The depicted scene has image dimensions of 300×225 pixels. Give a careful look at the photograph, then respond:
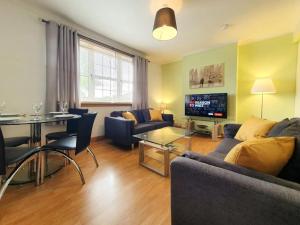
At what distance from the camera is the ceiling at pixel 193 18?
220 cm

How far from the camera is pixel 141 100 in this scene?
426 cm

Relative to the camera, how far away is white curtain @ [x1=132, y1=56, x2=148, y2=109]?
13.4ft

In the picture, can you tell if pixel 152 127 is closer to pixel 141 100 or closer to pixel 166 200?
pixel 141 100

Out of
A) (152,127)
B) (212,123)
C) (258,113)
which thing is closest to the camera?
(152,127)

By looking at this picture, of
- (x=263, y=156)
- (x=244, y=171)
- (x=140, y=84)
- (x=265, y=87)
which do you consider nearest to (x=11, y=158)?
(x=244, y=171)

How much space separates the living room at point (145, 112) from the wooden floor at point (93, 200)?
0.04 ft

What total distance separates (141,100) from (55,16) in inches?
103

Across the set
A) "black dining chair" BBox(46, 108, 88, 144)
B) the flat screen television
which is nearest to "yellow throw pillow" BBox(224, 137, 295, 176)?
"black dining chair" BBox(46, 108, 88, 144)

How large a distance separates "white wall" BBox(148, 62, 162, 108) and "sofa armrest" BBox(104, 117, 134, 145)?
6.96 feet

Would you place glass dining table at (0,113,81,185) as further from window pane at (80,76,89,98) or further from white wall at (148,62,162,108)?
white wall at (148,62,162,108)

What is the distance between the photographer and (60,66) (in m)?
2.59

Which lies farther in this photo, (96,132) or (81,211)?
(96,132)

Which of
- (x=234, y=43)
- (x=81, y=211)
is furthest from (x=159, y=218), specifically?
(x=234, y=43)

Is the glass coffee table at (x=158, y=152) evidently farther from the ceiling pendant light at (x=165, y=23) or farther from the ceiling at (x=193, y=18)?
the ceiling at (x=193, y=18)
